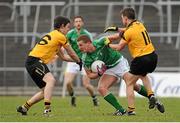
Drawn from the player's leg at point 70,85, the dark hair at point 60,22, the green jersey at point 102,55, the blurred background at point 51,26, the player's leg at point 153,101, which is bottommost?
the player's leg at point 153,101

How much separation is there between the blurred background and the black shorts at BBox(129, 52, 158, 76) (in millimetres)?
11429

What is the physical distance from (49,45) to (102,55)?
4.05 feet

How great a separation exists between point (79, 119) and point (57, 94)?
1499 cm

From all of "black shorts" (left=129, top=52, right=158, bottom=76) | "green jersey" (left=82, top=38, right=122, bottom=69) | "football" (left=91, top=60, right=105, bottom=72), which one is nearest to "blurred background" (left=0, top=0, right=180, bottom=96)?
"green jersey" (left=82, top=38, right=122, bottom=69)

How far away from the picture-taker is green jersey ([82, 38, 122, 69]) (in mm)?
17297

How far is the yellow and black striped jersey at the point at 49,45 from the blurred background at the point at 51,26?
1213cm

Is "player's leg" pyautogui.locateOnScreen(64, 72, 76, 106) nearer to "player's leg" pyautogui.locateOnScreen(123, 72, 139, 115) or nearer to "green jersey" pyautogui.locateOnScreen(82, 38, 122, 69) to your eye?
"green jersey" pyautogui.locateOnScreen(82, 38, 122, 69)

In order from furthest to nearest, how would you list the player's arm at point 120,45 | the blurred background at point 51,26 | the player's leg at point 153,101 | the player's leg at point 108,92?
the blurred background at point 51,26 < the player's leg at point 108,92 < the player's leg at point 153,101 < the player's arm at point 120,45

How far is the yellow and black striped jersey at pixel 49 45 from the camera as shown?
17.0 meters

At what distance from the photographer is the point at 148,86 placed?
17.6m

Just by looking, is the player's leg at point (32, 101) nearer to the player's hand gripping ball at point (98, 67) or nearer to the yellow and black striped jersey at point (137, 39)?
the player's hand gripping ball at point (98, 67)

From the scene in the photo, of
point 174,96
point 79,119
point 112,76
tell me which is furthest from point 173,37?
point 79,119

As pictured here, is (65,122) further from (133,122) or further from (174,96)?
(174,96)

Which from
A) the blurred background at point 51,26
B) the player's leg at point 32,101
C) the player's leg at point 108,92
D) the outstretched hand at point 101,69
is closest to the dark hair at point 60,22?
the outstretched hand at point 101,69
